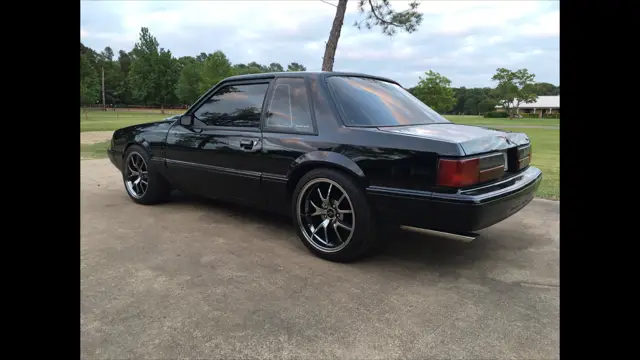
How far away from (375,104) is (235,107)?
1.41 metres

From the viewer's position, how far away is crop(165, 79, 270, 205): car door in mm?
3818

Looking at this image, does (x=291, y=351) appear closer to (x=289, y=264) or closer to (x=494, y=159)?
(x=289, y=264)

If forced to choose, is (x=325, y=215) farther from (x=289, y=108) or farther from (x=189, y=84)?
(x=189, y=84)

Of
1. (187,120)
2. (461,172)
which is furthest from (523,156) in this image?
(187,120)

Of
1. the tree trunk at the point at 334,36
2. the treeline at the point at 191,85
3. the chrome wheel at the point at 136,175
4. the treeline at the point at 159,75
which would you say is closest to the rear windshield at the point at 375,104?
the chrome wheel at the point at 136,175

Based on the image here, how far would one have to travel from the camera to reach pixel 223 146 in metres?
3.98

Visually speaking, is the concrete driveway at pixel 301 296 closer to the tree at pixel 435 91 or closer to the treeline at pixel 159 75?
the treeline at pixel 159 75
